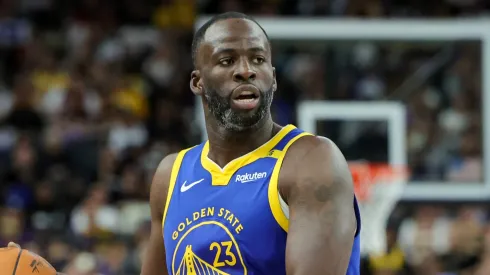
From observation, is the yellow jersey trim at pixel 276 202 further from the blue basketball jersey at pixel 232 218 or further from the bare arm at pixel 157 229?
the bare arm at pixel 157 229

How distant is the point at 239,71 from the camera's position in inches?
146

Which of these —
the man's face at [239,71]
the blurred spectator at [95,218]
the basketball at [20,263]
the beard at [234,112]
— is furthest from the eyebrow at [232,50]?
the blurred spectator at [95,218]

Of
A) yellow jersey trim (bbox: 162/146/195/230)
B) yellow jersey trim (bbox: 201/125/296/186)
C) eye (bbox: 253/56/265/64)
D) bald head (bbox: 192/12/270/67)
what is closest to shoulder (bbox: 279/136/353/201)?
yellow jersey trim (bbox: 201/125/296/186)

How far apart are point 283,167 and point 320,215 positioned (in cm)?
28

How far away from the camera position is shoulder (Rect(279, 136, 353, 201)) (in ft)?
11.6

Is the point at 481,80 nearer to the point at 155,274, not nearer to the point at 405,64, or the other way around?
the point at 405,64

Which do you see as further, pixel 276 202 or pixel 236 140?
pixel 236 140

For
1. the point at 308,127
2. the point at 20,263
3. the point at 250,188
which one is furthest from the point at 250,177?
the point at 308,127

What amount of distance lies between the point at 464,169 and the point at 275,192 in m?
7.26

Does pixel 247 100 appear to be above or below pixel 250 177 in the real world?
above

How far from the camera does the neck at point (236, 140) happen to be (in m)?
3.90

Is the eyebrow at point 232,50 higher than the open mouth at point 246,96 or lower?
higher

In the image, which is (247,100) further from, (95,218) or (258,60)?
(95,218)

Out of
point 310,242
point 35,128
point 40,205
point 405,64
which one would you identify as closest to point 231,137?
point 310,242
